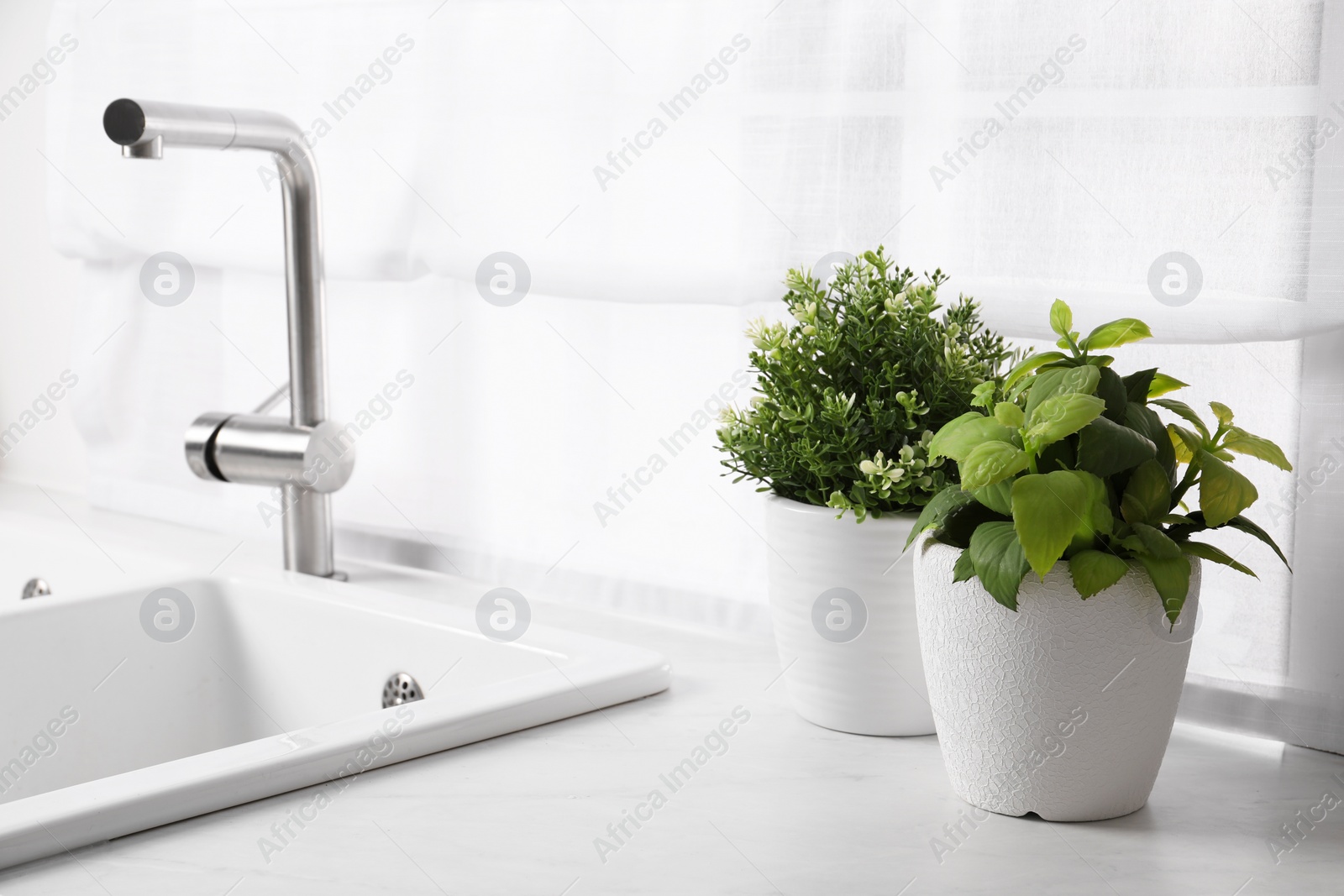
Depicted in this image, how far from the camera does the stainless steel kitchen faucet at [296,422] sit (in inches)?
45.6

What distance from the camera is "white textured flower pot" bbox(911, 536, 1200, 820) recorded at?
26.3 inches

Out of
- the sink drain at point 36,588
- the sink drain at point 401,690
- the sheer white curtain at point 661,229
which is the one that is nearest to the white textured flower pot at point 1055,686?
the sheer white curtain at point 661,229

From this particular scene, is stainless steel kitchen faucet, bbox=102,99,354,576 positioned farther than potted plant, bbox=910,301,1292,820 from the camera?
Yes

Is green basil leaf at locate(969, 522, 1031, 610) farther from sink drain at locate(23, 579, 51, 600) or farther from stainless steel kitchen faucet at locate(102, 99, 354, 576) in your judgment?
sink drain at locate(23, 579, 51, 600)

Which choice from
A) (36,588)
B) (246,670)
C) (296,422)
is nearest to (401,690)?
(246,670)

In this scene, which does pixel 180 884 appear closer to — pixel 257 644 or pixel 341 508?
pixel 257 644

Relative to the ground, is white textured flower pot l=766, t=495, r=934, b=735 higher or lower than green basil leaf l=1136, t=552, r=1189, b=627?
lower

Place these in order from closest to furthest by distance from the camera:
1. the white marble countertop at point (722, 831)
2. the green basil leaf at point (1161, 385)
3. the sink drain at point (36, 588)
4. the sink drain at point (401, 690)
A: the white marble countertop at point (722, 831) < the green basil leaf at point (1161, 385) < the sink drain at point (401, 690) < the sink drain at point (36, 588)

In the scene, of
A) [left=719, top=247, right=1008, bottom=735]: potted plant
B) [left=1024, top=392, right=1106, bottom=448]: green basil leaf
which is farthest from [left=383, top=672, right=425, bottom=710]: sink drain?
[left=1024, top=392, right=1106, bottom=448]: green basil leaf

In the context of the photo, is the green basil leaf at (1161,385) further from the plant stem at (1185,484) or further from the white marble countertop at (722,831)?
the white marble countertop at (722,831)

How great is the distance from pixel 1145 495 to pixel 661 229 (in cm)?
55

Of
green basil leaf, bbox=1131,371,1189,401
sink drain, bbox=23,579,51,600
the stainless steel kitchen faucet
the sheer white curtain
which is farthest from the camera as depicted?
sink drain, bbox=23,579,51,600

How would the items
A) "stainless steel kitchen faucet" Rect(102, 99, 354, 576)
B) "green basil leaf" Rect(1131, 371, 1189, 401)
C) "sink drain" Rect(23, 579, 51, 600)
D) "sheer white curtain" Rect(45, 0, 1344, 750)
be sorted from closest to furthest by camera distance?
1. "green basil leaf" Rect(1131, 371, 1189, 401)
2. "sheer white curtain" Rect(45, 0, 1344, 750)
3. "stainless steel kitchen faucet" Rect(102, 99, 354, 576)
4. "sink drain" Rect(23, 579, 51, 600)

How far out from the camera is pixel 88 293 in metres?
1.59
